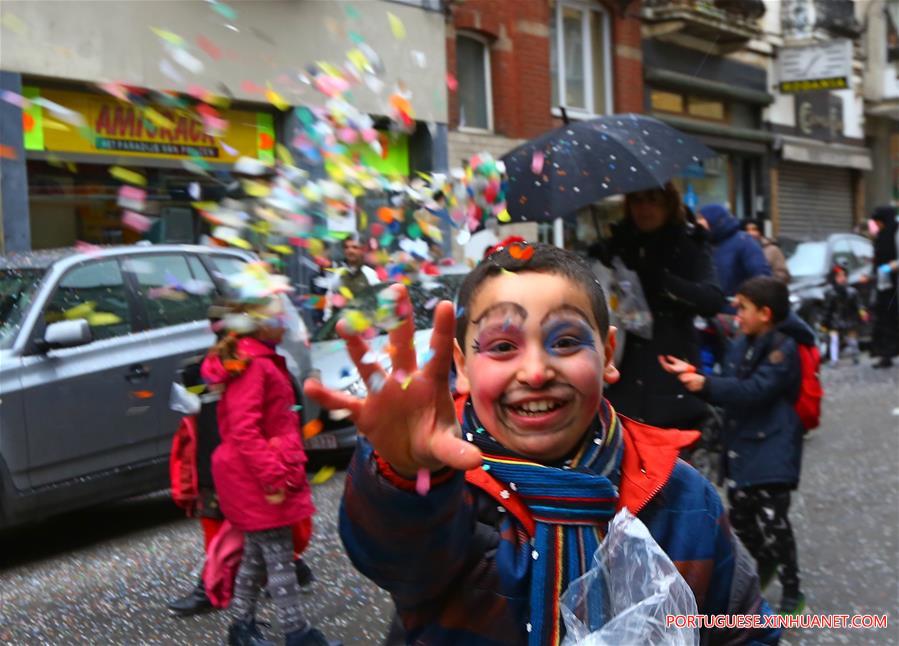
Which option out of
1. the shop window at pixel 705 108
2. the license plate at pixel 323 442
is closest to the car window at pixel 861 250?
the shop window at pixel 705 108

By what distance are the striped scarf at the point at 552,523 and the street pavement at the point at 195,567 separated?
335 centimetres

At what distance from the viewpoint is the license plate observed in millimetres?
7728

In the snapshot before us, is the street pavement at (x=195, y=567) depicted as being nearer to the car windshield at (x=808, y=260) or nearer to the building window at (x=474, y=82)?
the car windshield at (x=808, y=260)

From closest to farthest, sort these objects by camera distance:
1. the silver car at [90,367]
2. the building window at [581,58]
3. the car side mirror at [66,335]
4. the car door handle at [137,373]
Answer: the car side mirror at [66,335] → the silver car at [90,367] → the car door handle at [137,373] → the building window at [581,58]

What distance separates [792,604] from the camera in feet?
16.5

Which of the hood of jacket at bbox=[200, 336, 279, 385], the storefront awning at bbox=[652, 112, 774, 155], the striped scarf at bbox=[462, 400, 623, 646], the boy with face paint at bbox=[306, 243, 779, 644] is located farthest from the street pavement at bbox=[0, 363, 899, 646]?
the storefront awning at bbox=[652, 112, 774, 155]

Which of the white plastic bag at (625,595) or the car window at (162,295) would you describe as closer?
the white plastic bag at (625,595)

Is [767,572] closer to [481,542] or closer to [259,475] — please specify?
[259,475]

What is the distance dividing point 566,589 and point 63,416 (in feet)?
17.1

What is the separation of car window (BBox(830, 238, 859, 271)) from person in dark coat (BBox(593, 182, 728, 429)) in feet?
38.1

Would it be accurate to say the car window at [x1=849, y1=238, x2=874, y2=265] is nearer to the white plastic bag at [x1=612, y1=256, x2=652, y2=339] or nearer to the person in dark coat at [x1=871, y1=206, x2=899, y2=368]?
the person in dark coat at [x1=871, y1=206, x2=899, y2=368]

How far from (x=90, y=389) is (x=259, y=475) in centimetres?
244

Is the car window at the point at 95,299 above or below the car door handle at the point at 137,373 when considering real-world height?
above

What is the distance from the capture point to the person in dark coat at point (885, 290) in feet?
45.1
